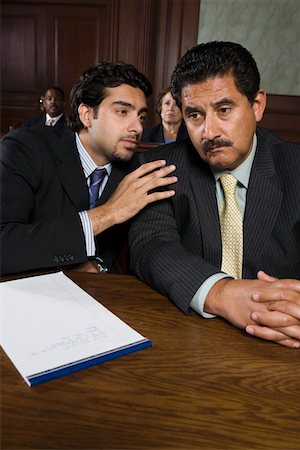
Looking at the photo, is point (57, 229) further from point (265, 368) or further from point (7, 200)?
point (265, 368)

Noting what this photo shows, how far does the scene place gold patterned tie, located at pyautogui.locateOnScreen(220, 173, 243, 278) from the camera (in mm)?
1287

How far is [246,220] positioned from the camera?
1.28 metres

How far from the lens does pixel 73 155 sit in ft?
5.33

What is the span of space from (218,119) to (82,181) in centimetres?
53

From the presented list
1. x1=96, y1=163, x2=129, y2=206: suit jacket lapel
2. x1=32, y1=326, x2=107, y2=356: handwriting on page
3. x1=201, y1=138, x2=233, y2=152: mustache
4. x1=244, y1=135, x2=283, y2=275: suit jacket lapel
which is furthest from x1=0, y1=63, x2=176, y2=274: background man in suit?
x1=32, y1=326, x2=107, y2=356: handwriting on page

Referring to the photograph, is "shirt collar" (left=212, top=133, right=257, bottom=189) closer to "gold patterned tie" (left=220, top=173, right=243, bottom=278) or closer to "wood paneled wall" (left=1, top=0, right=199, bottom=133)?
"gold patterned tie" (left=220, top=173, right=243, bottom=278)

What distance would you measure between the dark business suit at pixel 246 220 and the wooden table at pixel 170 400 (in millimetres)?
358

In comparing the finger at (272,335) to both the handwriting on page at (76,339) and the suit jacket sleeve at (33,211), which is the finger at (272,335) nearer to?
the handwriting on page at (76,339)

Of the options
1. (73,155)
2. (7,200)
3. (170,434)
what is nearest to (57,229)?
(7,200)

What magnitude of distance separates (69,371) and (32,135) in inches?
44.1

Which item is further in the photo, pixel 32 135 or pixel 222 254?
pixel 32 135

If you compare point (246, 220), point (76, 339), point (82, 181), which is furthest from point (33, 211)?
point (76, 339)

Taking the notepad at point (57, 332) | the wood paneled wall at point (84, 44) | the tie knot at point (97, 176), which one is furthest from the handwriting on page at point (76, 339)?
the wood paneled wall at point (84, 44)

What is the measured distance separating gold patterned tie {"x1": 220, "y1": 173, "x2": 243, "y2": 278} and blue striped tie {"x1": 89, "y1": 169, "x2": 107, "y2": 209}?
520mm
